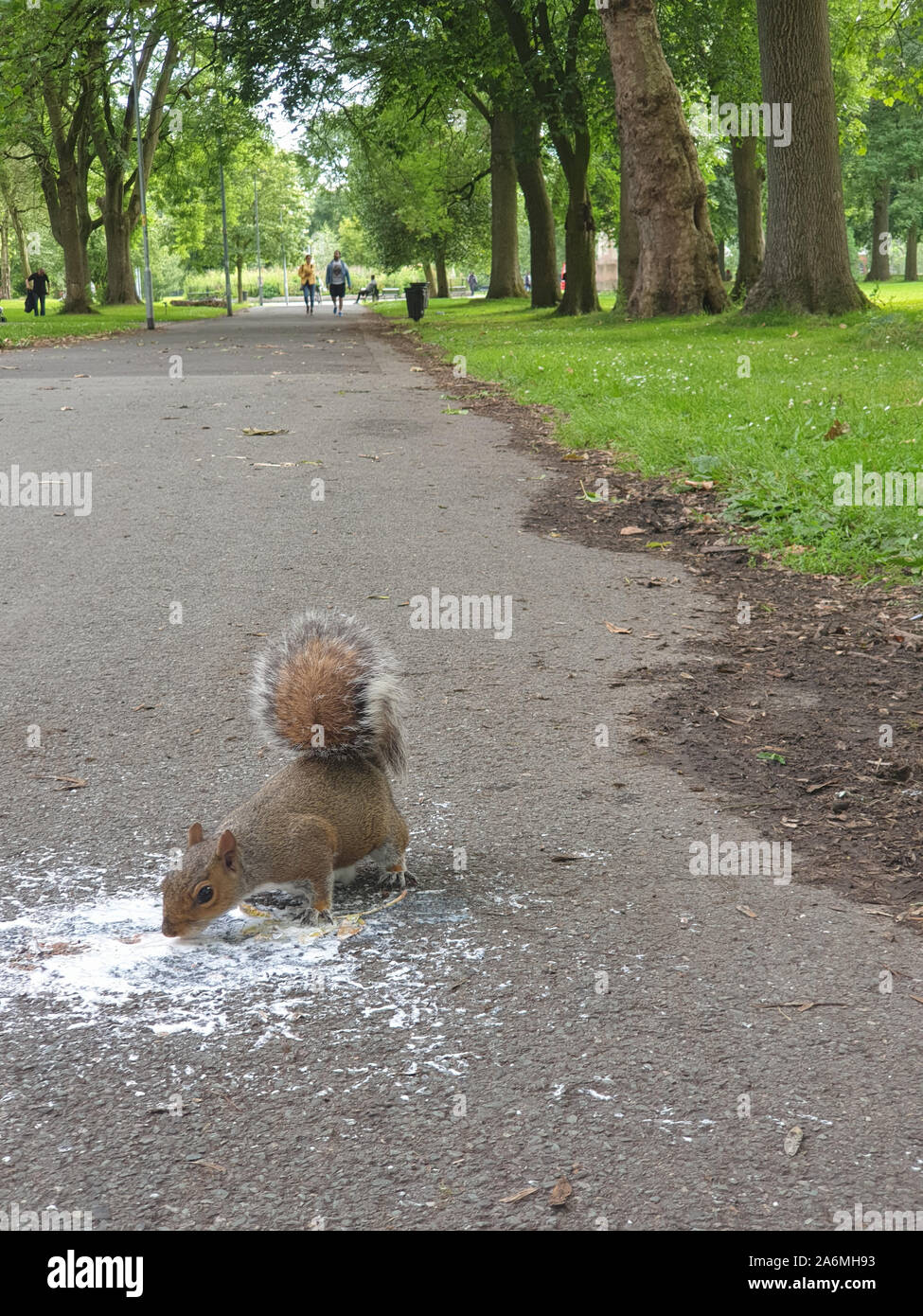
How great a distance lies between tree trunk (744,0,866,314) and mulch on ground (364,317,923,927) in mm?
12032

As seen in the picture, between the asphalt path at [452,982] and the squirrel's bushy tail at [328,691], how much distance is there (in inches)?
18.2

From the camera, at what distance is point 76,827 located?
14.0ft

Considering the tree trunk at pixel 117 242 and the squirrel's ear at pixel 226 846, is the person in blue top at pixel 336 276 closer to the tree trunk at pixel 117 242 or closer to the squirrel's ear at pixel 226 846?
the tree trunk at pixel 117 242

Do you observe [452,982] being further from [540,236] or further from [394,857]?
[540,236]

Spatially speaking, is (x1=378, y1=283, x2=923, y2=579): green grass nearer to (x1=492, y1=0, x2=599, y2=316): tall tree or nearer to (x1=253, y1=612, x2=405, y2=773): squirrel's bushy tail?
(x1=253, y1=612, x2=405, y2=773): squirrel's bushy tail

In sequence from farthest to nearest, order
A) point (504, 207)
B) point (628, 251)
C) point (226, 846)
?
point (504, 207)
point (628, 251)
point (226, 846)

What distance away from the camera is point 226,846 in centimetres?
350

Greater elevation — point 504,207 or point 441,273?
point 441,273

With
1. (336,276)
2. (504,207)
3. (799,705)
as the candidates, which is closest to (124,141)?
(336,276)

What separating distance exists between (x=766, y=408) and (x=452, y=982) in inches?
387

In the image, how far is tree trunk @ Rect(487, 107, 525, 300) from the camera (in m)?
41.8

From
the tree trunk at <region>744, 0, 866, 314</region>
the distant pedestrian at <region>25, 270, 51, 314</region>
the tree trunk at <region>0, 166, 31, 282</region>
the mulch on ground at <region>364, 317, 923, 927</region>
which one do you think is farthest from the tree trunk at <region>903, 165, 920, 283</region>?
the mulch on ground at <region>364, 317, 923, 927</region>

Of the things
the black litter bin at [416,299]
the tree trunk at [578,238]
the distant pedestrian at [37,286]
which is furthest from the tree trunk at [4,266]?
the tree trunk at [578,238]

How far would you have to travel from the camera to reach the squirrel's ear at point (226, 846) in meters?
3.50
